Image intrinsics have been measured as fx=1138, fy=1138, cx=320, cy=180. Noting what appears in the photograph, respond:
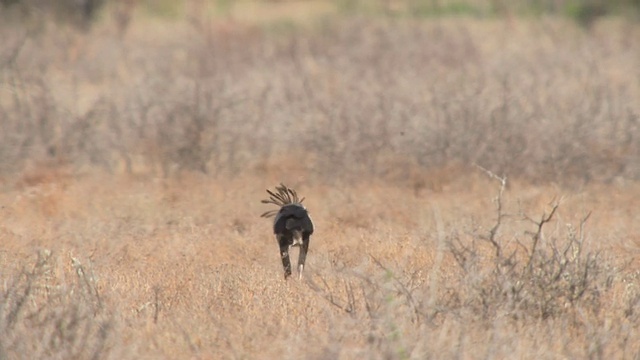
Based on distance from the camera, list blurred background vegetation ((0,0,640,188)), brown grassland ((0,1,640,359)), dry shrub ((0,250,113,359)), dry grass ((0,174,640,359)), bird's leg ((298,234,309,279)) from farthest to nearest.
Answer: blurred background vegetation ((0,0,640,188))
bird's leg ((298,234,309,279))
brown grassland ((0,1,640,359))
dry grass ((0,174,640,359))
dry shrub ((0,250,113,359))

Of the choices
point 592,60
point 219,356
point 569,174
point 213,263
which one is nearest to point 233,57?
point 592,60

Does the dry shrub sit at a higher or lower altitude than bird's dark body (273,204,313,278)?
lower

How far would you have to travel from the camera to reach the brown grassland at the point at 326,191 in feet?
18.6

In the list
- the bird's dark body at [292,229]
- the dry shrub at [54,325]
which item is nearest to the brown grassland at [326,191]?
the dry shrub at [54,325]

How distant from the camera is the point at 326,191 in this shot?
10.7 meters

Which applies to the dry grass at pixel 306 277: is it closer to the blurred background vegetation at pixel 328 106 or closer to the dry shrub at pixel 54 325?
the dry shrub at pixel 54 325

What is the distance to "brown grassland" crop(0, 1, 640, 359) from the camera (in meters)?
5.67

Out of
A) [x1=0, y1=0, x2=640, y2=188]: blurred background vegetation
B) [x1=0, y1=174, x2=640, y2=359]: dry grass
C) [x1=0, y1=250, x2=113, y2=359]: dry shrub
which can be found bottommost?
[x1=0, y1=250, x2=113, y2=359]: dry shrub

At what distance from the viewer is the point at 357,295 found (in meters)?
6.61

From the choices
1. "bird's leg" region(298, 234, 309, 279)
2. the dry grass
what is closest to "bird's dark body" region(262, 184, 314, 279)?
"bird's leg" region(298, 234, 309, 279)

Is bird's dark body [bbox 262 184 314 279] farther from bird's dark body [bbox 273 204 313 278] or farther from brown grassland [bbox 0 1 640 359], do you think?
brown grassland [bbox 0 1 640 359]

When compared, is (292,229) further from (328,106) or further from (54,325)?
(328,106)

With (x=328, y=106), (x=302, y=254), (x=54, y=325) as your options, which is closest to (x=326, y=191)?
(x=328, y=106)

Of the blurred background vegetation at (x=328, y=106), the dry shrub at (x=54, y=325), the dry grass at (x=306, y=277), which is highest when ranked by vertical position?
the blurred background vegetation at (x=328, y=106)
